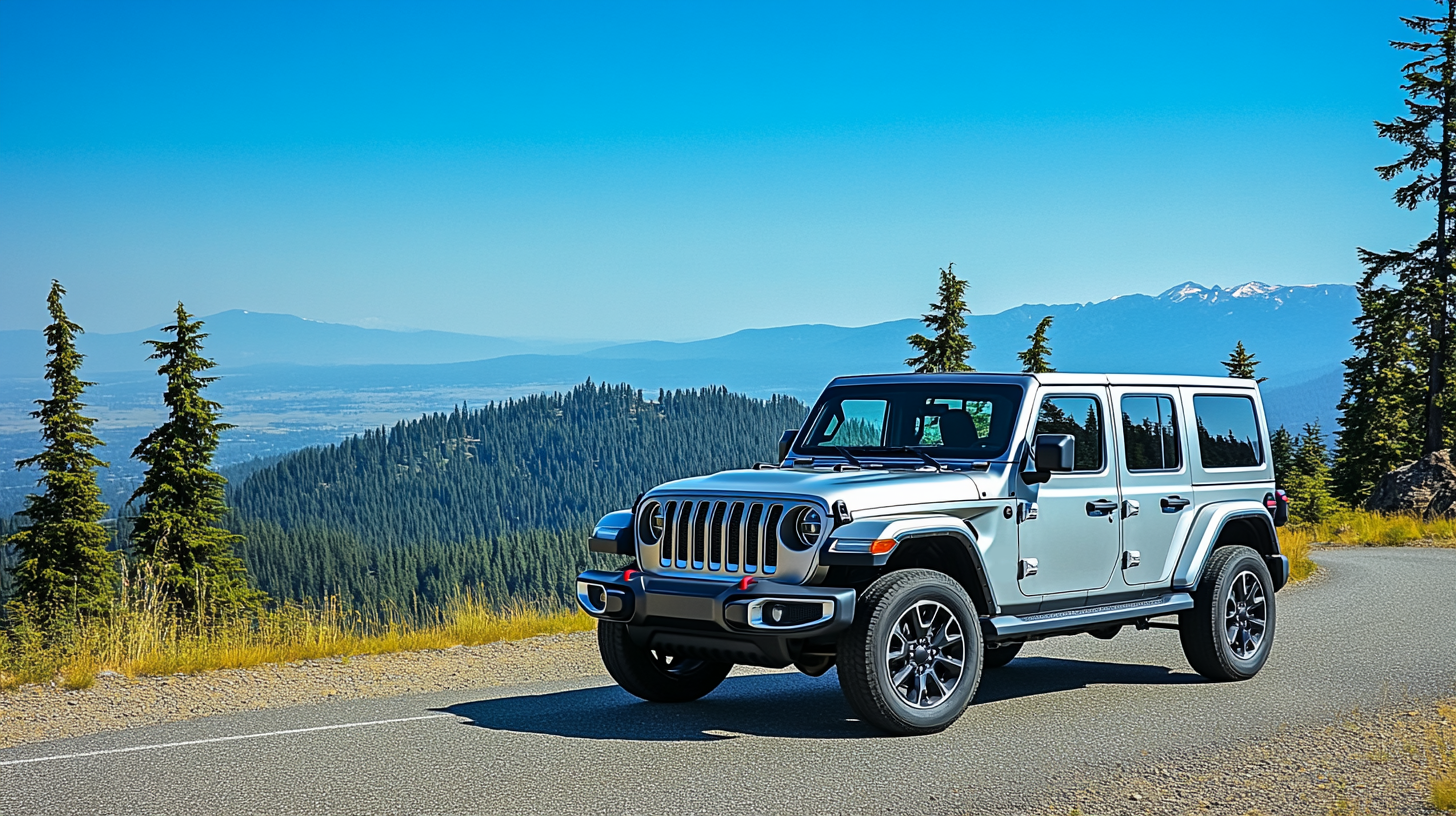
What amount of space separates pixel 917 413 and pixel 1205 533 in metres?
2.47

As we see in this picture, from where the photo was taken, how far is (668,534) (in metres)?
7.76

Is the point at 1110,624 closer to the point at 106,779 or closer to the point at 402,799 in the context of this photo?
the point at 402,799

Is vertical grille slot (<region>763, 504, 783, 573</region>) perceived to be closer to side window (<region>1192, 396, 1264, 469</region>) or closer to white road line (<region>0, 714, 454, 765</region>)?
white road line (<region>0, 714, 454, 765</region>)

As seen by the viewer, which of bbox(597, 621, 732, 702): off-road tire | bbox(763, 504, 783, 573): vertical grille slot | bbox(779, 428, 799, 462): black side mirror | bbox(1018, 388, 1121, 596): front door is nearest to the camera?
bbox(763, 504, 783, 573): vertical grille slot

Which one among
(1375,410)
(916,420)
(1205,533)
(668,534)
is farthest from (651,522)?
(1375,410)

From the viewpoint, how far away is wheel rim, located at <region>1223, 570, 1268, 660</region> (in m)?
9.39

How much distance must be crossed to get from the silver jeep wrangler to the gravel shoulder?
2.25m

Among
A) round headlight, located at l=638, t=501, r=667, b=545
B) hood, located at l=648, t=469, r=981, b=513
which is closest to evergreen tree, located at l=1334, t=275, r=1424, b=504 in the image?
hood, located at l=648, t=469, r=981, b=513

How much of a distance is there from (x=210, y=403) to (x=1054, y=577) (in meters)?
35.2

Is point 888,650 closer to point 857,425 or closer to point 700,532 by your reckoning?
point 700,532

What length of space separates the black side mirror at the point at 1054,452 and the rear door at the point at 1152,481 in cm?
122

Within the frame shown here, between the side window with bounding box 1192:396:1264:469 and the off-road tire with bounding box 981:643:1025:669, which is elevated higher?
the side window with bounding box 1192:396:1264:469

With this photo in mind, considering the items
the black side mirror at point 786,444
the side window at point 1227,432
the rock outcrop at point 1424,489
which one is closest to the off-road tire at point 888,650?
the black side mirror at point 786,444

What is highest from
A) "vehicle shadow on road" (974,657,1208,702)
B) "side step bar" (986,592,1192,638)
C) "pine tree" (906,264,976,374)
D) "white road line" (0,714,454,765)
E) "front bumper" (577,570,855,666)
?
"pine tree" (906,264,976,374)
